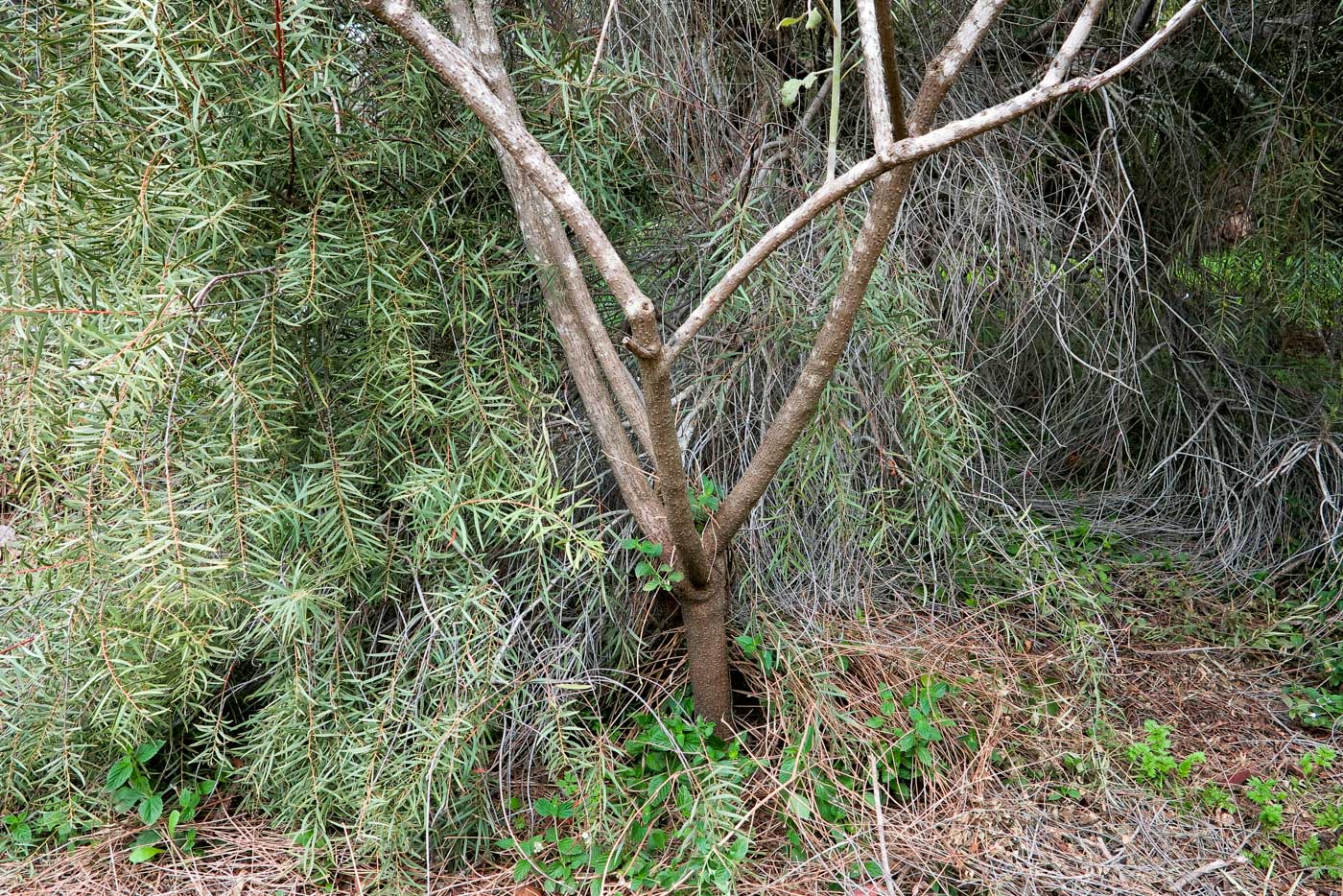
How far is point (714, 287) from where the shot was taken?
1.64 m

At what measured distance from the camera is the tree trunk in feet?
6.00

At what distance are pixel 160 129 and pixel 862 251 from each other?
3.82 ft

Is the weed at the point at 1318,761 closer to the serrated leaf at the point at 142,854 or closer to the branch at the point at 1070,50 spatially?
the branch at the point at 1070,50

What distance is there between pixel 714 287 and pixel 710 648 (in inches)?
29.4

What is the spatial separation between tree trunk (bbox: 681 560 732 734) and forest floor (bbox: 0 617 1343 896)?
0.64ft

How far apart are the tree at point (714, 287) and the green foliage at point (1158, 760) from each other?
3.04 feet

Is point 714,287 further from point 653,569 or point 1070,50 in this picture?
point 1070,50

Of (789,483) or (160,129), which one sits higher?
(160,129)

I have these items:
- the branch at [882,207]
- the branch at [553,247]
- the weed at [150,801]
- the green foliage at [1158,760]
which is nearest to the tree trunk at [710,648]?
the branch at [882,207]

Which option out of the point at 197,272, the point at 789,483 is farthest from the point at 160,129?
the point at 789,483

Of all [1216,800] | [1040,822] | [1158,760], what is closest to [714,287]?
[1040,822]

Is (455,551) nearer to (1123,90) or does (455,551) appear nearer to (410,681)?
(410,681)

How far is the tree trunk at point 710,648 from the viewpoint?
183cm

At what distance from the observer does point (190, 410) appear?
1624mm
